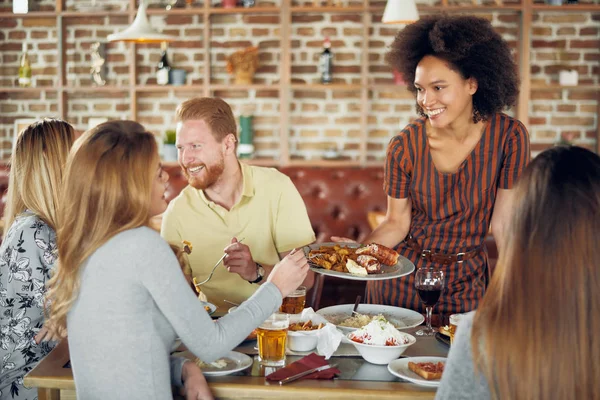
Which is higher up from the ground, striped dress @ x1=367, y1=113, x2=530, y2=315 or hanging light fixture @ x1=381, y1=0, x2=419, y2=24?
hanging light fixture @ x1=381, y1=0, x2=419, y2=24

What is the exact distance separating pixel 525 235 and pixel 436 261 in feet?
3.91

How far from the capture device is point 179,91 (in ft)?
17.8

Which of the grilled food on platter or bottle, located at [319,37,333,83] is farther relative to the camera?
bottle, located at [319,37,333,83]

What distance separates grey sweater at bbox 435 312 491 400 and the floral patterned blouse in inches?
48.1

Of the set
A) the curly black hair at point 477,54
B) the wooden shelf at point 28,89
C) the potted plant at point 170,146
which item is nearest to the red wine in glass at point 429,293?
the curly black hair at point 477,54

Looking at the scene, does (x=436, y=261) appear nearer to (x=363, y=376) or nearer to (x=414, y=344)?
(x=414, y=344)

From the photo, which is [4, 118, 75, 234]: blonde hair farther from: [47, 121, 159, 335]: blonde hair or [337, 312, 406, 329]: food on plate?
[337, 312, 406, 329]: food on plate

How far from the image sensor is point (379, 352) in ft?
5.76

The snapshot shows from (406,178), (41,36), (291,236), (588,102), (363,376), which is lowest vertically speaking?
(363,376)

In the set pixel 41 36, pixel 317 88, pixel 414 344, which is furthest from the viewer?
pixel 41 36

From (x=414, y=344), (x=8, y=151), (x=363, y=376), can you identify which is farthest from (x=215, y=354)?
(x=8, y=151)

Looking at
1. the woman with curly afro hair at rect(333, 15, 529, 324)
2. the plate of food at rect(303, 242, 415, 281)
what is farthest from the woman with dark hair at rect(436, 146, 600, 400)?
the woman with curly afro hair at rect(333, 15, 529, 324)

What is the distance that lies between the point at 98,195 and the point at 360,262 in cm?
88

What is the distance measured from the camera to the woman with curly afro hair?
2.56m
